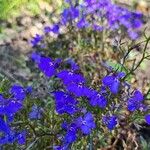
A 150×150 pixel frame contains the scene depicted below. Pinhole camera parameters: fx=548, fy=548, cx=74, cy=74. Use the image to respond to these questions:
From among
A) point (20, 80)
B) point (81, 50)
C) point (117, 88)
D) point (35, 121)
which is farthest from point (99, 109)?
point (81, 50)

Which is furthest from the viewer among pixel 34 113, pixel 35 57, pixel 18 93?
pixel 35 57

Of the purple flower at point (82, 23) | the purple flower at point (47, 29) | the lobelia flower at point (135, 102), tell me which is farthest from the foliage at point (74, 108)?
the purple flower at point (82, 23)

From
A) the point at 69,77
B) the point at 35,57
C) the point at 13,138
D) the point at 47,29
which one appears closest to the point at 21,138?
the point at 13,138

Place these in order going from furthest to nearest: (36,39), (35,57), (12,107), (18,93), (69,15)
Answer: (69,15)
(36,39)
(35,57)
(18,93)
(12,107)

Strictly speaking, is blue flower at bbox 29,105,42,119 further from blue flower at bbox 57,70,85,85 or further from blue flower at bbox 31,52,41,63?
blue flower at bbox 31,52,41,63

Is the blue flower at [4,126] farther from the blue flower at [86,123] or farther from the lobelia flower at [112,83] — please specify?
the lobelia flower at [112,83]

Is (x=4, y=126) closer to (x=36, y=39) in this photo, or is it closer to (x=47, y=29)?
(x=36, y=39)
